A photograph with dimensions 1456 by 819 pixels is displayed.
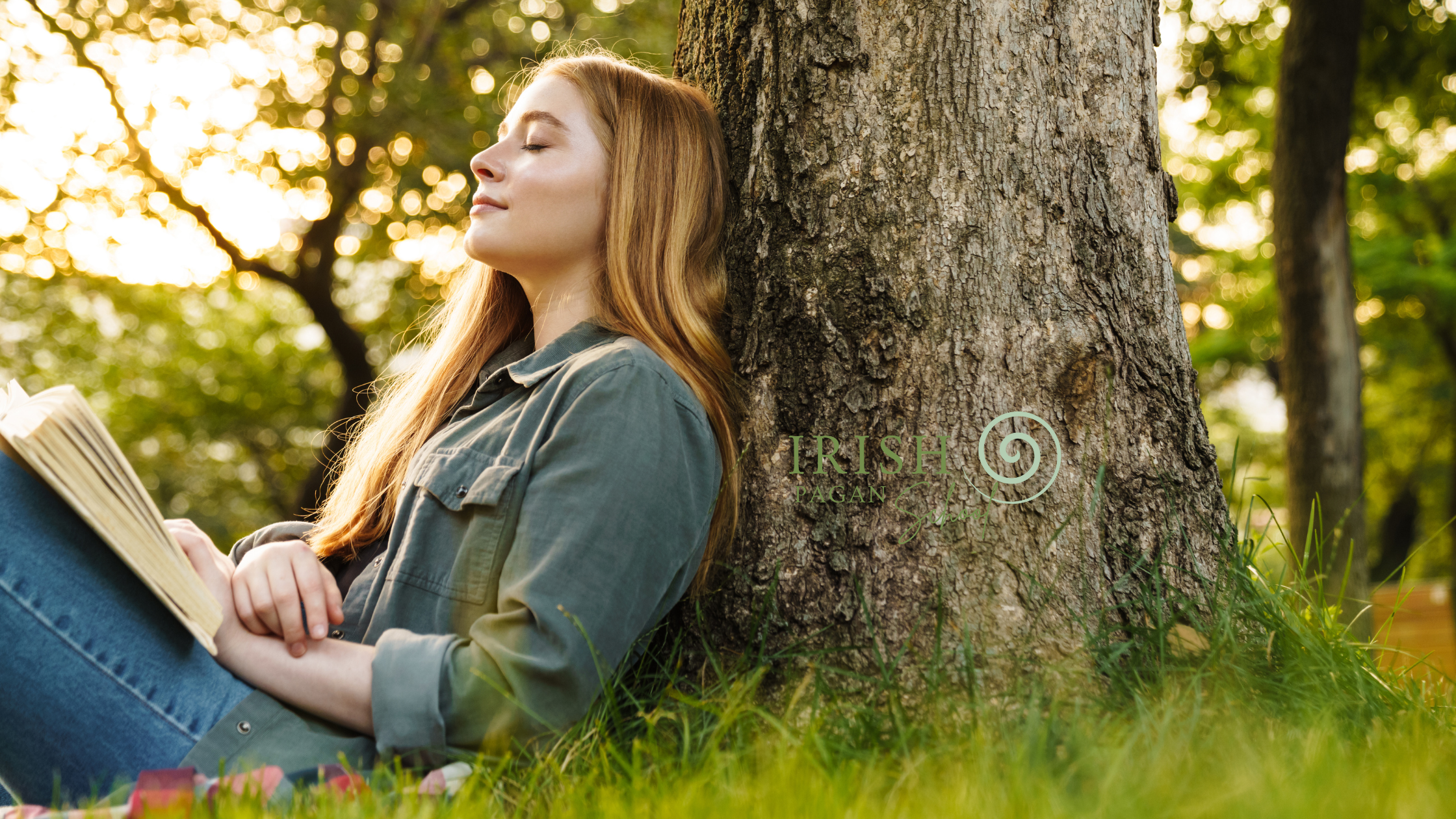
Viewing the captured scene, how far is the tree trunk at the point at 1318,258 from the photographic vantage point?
604 centimetres

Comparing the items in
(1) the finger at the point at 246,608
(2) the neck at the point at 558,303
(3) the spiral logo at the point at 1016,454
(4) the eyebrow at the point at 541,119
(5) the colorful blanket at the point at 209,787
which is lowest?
(5) the colorful blanket at the point at 209,787

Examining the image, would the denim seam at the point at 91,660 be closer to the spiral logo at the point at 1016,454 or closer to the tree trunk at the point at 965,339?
the tree trunk at the point at 965,339

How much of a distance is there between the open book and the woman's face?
0.90 m

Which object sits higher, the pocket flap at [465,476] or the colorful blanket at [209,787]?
the pocket flap at [465,476]

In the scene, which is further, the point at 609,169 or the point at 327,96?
the point at 327,96

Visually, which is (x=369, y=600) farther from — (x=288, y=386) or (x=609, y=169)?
(x=288, y=386)

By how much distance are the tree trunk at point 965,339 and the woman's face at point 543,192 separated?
43cm

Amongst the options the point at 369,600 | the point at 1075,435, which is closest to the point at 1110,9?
the point at 1075,435

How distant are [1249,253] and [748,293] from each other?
15940 millimetres

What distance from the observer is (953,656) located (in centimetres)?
189

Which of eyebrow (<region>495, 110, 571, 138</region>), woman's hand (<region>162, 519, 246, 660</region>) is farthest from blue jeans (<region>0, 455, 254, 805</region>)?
eyebrow (<region>495, 110, 571, 138</region>)

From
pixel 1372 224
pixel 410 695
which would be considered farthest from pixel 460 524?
pixel 1372 224

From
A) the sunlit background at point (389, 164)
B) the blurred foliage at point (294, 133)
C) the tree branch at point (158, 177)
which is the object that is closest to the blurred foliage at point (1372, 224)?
the sunlit background at point (389, 164)

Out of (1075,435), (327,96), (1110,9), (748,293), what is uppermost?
(327,96)
